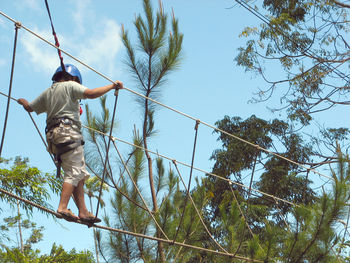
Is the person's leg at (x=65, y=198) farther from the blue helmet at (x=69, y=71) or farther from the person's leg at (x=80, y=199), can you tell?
the blue helmet at (x=69, y=71)

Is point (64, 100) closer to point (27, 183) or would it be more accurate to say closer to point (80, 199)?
point (80, 199)

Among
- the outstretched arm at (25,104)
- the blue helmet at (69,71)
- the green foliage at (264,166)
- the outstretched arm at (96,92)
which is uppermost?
the green foliage at (264,166)

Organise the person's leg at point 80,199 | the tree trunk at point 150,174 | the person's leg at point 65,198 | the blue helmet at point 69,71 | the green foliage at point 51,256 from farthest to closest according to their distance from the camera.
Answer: the green foliage at point 51,256
the tree trunk at point 150,174
the blue helmet at point 69,71
the person's leg at point 80,199
the person's leg at point 65,198

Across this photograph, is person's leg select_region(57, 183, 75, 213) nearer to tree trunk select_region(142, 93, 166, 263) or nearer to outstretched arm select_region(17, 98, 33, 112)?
outstretched arm select_region(17, 98, 33, 112)

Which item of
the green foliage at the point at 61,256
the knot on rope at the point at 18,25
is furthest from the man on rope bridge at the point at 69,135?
the green foliage at the point at 61,256

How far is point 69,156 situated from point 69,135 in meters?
0.09

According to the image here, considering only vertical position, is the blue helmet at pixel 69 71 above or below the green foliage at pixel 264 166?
below

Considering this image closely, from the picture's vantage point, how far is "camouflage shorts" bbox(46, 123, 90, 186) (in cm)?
242

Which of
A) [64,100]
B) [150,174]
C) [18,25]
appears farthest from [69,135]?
[150,174]

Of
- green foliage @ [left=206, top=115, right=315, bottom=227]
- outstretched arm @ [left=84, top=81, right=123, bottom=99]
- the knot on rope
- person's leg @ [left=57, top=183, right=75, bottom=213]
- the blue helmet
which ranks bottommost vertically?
person's leg @ [left=57, top=183, right=75, bottom=213]

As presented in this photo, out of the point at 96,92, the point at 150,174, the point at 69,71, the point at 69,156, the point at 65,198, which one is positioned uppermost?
the point at 150,174

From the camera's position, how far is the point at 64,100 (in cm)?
248

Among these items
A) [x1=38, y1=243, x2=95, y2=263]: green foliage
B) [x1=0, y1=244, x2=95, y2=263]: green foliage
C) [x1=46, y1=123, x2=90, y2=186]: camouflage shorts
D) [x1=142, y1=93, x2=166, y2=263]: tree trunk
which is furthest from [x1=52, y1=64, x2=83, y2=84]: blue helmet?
[x1=38, y1=243, x2=95, y2=263]: green foliage

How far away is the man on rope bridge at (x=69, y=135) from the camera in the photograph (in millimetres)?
2410
